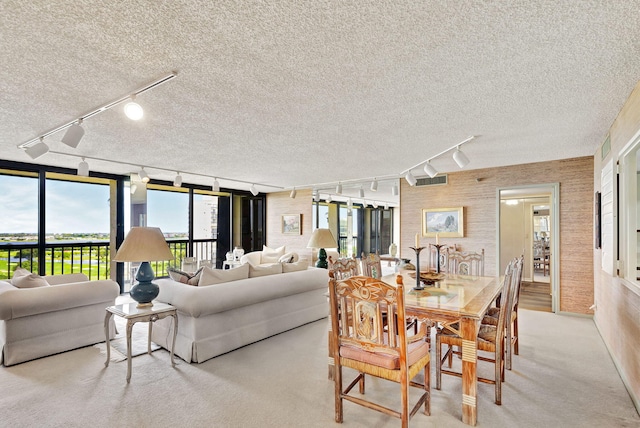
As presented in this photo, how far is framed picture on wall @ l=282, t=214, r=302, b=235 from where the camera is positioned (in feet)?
27.9

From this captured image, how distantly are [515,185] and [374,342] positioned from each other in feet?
15.0

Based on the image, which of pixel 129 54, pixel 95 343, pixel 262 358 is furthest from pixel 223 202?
pixel 129 54

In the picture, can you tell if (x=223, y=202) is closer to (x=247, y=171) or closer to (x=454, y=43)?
(x=247, y=171)

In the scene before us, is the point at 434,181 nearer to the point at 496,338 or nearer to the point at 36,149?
the point at 496,338

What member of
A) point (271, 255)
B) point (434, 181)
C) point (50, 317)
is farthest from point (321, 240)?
point (50, 317)

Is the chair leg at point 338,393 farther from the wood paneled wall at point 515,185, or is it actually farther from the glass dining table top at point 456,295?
the wood paneled wall at point 515,185

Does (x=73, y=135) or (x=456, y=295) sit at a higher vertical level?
(x=73, y=135)

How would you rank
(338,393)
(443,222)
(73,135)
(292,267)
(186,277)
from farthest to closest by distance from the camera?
(443,222) → (292,267) → (186,277) → (73,135) → (338,393)

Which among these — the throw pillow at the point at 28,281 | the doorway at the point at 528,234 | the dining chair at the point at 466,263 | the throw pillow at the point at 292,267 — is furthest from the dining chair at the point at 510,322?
the throw pillow at the point at 28,281

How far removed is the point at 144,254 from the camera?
294cm

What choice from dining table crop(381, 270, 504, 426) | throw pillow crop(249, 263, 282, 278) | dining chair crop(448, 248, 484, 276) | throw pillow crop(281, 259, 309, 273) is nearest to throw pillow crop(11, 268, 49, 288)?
throw pillow crop(249, 263, 282, 278)

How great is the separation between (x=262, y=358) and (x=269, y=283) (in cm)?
79

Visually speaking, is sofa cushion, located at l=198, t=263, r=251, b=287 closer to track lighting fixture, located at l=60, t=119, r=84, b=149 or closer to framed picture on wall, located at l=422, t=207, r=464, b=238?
track lighting fixture, located at l=60, t=119, r=84, b=149

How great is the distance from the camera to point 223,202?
28.3ft
